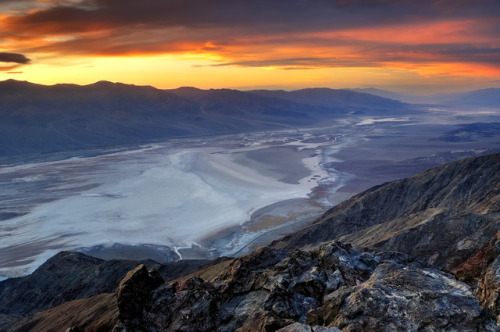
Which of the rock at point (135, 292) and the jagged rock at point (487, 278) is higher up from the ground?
the jagged rock at point (487, 278)

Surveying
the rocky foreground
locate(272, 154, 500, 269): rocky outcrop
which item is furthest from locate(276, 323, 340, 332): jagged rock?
locate(272, 154, 500, 269): rocky outcrop

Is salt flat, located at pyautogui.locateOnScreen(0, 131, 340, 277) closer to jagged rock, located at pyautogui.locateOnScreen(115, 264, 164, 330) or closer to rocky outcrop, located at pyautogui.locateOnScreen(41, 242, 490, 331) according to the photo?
rocky outcrop, located at pyautogui.locateOnScreen(41, 242, 490, 331)

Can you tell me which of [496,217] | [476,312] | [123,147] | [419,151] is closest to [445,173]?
[496,217]

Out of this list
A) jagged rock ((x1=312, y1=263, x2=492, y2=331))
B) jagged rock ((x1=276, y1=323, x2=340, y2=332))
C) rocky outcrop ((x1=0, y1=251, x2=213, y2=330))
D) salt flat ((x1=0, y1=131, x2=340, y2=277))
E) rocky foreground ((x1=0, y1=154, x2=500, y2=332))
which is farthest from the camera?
salt flat ((x1=0, y1=131, x2=340, y2=277))

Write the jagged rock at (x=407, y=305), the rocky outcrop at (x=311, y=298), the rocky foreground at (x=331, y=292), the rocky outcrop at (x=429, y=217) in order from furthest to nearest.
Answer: the rocky outcrop at (x=429, y=217) → the rocky foreground at (x=331, y=292) → the rocky outcrop at (x=311, y=298) → the jagged rock at (x=407, y=305)

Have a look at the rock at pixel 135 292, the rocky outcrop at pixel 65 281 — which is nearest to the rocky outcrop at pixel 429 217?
the rocky outcrop at pixel 65 281

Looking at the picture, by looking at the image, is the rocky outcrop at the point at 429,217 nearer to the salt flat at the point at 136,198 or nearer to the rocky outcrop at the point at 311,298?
the salt flat at the point at 136,198

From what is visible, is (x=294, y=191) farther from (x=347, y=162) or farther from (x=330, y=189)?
(x=347, y=162)

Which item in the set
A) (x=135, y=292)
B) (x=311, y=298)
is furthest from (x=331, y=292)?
(x=135, y=292)

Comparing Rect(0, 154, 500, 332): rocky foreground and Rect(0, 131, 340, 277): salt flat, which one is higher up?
Rect(0, 154, 500, 332): rocky foreground
